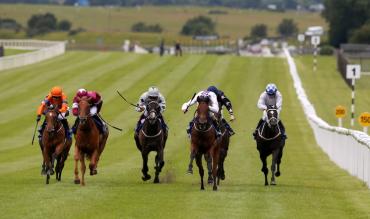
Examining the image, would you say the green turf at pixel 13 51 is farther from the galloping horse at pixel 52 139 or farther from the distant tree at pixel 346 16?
the galloping horse at pixel 52 139

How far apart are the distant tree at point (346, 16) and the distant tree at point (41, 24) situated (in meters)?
46.7

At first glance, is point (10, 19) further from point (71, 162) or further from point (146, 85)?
point (71, 162)

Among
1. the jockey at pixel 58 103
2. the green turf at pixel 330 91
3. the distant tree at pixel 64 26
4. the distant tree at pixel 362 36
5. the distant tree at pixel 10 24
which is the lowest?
the distant tree at pixel 64 26

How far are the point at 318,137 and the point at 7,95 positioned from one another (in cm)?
2108

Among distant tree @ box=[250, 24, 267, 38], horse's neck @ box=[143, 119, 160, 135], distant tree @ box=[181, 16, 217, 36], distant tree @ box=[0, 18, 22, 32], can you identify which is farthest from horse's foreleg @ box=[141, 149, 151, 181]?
distant tree @ box=[181, 16, 217, 36]

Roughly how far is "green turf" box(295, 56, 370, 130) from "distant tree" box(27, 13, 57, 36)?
7178cm

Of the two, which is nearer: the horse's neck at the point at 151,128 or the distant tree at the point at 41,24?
the horse's neck at the point at 151,128

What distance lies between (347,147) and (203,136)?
6631mm

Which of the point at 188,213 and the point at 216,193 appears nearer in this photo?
the point at 188,213

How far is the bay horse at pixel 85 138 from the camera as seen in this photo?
21.4m

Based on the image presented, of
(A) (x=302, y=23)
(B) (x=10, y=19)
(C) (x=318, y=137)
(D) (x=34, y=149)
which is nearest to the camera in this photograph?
(D) (x=34, y=149)

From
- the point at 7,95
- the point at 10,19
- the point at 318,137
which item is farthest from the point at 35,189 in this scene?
the point at 10,19

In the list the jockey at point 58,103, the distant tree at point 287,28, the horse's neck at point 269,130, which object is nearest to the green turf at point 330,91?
the horse's neck at point 269,130

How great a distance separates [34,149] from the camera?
34031 millimetres
